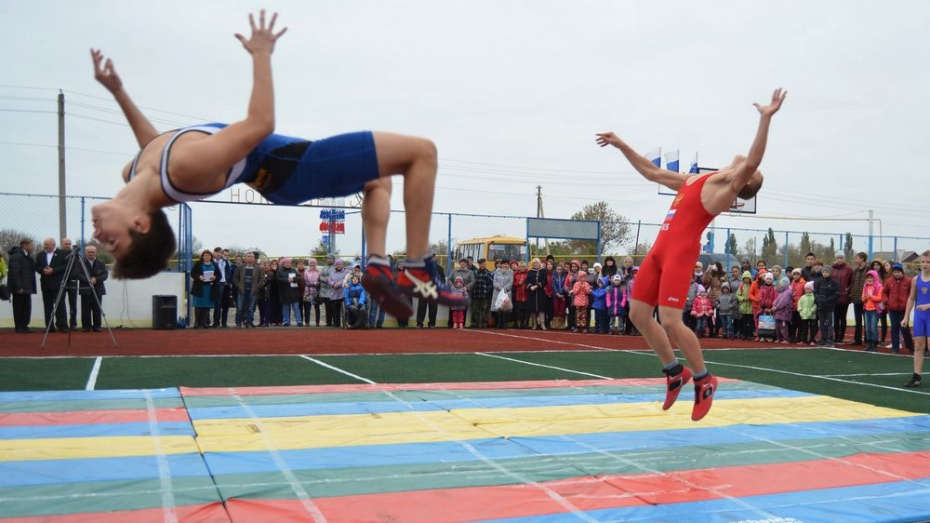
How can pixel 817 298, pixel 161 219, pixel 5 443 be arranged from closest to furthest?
pixel 161 219
pixel 5 443
pixel 817 298

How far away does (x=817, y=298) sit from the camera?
1568 cm

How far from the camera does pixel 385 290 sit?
342cm

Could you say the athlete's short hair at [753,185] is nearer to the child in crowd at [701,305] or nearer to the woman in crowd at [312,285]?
the child in crowd at [701,305]

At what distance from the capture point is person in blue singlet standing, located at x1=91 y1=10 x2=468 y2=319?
127 inches

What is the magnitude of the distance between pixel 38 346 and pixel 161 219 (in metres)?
10.9

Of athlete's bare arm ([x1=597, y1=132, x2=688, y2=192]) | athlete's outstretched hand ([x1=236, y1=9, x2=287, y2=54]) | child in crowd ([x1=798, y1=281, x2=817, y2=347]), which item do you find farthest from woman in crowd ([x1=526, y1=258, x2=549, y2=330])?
athlete's outstretched hand ([x1=236, y1=9, x2=287, y2=54])

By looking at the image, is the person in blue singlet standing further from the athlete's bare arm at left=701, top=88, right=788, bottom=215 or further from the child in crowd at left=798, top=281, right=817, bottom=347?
the child in crowd at left=798, top=281, right=817, bottom=347

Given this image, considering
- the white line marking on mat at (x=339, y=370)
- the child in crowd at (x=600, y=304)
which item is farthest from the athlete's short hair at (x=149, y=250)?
the child in crowd at (x=600, y=304)

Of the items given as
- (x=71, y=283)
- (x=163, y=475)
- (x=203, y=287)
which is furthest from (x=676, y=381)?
(x=203, y=287)

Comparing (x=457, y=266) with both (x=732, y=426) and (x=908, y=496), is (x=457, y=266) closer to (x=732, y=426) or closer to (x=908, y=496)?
(x=732, y=426)

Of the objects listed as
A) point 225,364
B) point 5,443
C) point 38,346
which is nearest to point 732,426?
point 5,443

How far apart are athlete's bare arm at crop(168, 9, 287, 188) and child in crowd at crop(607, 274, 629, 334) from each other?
49.7ft

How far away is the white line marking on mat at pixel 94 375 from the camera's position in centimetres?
874

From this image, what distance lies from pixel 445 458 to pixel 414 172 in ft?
8.96
